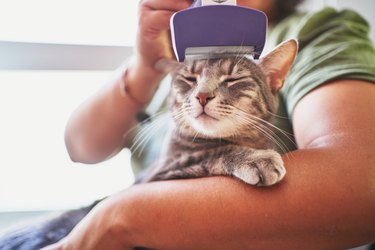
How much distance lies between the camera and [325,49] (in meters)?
0.51

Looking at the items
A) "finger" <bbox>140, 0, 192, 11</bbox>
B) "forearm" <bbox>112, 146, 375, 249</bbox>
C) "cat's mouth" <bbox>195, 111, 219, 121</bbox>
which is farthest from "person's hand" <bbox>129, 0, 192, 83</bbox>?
"forearm" <bbox>112, 146, 375, 249</bbox>

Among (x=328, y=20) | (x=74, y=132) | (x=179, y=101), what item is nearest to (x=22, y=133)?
(x=74, y=132)

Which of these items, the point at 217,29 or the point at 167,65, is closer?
the point at 217,29

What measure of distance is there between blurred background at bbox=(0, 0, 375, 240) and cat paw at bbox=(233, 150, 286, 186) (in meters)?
0.21

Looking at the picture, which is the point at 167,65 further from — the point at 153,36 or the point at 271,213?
the point at 271,213

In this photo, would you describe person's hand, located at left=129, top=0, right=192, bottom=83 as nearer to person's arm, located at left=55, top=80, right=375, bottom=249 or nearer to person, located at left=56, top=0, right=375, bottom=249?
person, located at left=56, top=0, right=375, bottom=249

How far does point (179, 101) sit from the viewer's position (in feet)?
1.69

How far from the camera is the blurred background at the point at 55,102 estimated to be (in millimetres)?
551

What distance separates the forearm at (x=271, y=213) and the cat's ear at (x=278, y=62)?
12 centimetres

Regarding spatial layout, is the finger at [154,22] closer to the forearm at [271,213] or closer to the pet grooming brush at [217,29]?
the pet grooming brush at [217,29]

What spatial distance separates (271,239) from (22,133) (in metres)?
0.43

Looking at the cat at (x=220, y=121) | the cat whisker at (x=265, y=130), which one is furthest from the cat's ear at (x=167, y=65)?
the cat whisker at (x=265, y=130)

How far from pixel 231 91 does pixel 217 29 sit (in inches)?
3.5

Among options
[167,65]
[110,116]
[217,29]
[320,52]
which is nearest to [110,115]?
[110,116]
